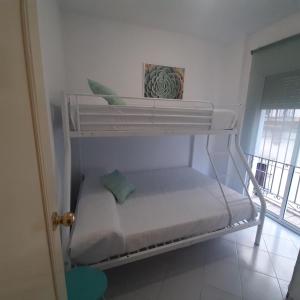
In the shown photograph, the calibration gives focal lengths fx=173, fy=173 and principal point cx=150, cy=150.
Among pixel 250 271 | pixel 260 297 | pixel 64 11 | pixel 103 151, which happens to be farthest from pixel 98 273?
pixel 64 11

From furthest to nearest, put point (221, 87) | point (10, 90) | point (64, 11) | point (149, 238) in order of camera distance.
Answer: point (221, 87) → point (64, 11) → point (149, 238) → point (10, 90)

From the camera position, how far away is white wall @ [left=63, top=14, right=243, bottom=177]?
237cm

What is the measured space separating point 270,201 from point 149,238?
252 cm

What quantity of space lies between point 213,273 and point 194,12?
9.69 ft

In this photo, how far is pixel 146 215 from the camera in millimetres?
1636

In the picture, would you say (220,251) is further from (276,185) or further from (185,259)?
(276,185)

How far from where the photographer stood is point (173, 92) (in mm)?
2881

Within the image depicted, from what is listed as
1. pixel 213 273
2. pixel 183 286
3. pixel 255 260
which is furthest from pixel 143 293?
pixel 255 260

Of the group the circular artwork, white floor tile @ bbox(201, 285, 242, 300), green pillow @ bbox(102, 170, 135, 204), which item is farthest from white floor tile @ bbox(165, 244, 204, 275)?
the circular artwork

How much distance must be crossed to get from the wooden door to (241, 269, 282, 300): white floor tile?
A: 66.3 inches

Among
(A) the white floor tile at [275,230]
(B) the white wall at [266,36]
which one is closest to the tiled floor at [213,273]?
(A) the white floor tile at [275,230]

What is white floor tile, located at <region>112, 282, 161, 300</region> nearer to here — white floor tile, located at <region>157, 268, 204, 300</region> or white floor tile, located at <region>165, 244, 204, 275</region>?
white floor tile, located at <region>157, 268, 204, 300</region>

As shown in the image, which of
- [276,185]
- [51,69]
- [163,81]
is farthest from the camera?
[276,185]

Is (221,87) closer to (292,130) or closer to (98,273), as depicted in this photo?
(292,130)
